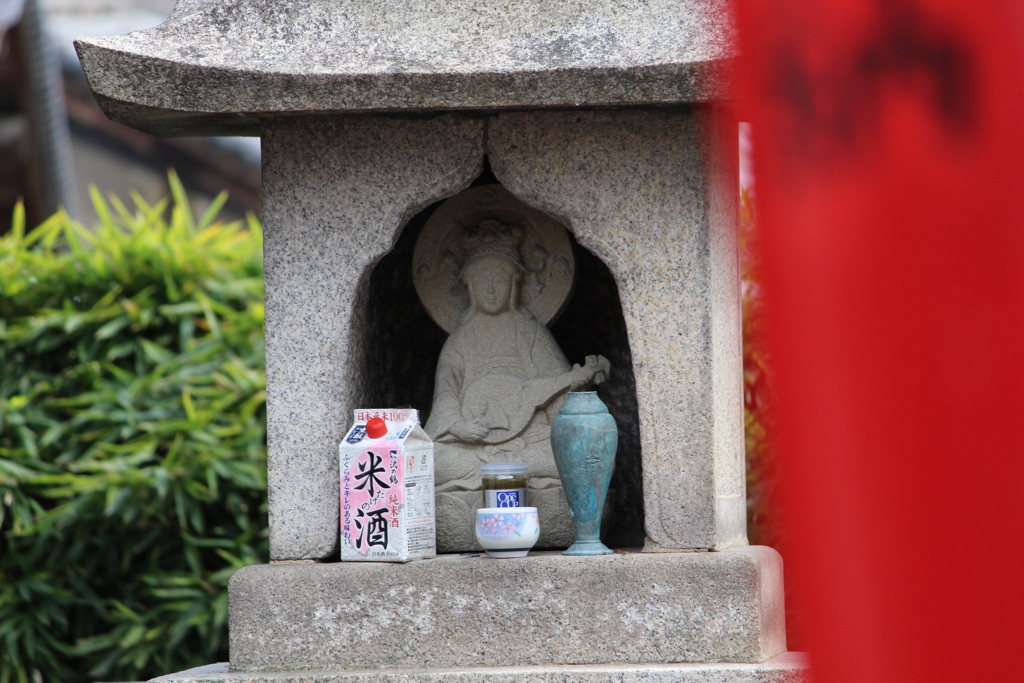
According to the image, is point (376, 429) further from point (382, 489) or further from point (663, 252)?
point (663, 252)

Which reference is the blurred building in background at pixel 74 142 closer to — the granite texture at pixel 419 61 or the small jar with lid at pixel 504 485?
the granite texture at pixel 419 61

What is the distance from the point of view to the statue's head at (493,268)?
10.7 feet

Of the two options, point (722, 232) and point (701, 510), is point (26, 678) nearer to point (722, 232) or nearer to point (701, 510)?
point (701, 510)

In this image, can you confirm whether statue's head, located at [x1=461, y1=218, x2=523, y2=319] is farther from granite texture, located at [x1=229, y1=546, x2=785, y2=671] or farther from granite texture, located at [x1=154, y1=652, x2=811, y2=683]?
granite texture, located at [x1=154, y1=652, x2=811, y2=683]

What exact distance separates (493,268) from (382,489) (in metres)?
0.78

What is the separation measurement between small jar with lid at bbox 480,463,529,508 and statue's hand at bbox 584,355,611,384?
0.34 metres

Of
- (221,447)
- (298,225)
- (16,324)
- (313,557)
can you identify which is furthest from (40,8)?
(313,557)

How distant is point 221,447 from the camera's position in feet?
14.3

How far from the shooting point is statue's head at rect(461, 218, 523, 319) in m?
3.26

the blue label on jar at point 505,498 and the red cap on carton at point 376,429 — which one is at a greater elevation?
the red cap on carton at point 376,429

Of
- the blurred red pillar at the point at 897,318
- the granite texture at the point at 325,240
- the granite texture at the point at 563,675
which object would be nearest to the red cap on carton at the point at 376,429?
the granite texture at the point at 325,240

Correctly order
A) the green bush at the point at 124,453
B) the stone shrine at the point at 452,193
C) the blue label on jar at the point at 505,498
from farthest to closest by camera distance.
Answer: the green bush at the point at 124,453 → the blue label on jar at the point at 505,498 → the stone shrine at the point at 452,193

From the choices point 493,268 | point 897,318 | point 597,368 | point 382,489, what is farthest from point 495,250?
point 897,318

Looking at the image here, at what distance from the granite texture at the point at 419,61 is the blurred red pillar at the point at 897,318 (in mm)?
2052
